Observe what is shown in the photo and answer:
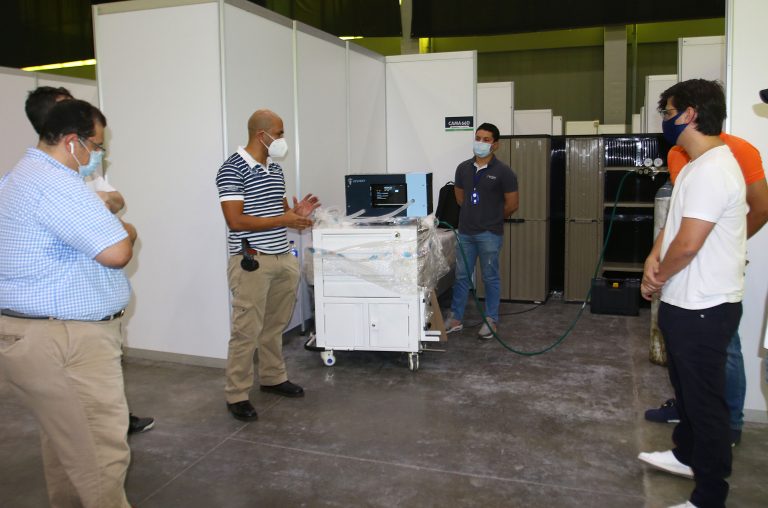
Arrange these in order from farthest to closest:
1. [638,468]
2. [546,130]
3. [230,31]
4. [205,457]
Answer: [546,130]
[230,31]
[205,457]
[638,468]

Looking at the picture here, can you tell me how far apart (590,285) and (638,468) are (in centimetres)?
360

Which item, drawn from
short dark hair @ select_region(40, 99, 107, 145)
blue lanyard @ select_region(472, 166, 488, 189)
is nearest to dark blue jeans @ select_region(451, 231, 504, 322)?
blue lanyard @ select_region(472, 166, 488, 189)

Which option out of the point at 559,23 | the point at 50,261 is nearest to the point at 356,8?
the point at 559,23

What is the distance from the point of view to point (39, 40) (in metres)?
9.55

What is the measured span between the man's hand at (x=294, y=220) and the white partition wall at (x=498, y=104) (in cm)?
352

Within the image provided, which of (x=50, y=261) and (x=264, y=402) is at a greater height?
(x=50, y=261)

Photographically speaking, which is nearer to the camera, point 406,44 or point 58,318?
point 58,318

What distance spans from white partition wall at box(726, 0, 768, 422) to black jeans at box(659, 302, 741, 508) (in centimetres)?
97

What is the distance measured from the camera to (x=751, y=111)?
3.06 m

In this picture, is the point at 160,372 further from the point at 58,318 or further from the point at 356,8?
the point at 356,8

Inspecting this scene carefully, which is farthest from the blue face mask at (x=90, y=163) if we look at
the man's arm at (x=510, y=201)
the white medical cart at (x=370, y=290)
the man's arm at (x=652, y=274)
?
the man's arm at (x=510, y=201)

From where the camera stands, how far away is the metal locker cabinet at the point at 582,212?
6082 millimetres

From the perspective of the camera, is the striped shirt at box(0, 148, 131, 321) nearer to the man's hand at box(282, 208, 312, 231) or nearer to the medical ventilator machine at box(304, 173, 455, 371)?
the man's hand at box(282, 208, 312, 231)

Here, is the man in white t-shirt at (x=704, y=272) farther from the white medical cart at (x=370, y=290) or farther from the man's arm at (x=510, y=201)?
the man's arm at (x=510, y=201)
